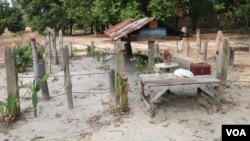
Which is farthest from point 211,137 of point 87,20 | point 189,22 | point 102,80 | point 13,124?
point 189,22

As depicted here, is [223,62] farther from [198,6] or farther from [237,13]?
[198,6]

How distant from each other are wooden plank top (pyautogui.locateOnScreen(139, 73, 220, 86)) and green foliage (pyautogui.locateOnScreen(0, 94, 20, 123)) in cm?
303

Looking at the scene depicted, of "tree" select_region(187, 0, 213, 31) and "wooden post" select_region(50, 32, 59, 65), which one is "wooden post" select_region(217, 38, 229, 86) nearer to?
"wooden post" select_region(50, 32, 59, 65)

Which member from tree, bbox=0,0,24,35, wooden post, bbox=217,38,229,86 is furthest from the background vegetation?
wooden post, bbox=217,38,229,86

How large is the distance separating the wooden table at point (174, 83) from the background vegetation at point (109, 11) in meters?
10.4

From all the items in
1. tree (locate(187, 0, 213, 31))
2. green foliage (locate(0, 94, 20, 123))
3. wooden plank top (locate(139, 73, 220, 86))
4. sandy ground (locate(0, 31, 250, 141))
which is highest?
tree (locate(187, 0, 213, 31))

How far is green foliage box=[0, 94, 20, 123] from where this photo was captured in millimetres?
7475

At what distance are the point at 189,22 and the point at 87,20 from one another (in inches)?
454

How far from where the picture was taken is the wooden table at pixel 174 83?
7.59 m

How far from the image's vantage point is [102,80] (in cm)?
1180

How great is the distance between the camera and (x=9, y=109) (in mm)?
7535

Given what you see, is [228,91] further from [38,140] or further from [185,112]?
[38,140]

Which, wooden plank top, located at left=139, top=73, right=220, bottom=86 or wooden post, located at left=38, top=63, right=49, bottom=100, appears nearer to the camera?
wooden plank top, located at left=139, top=73, right=220, bottom=86

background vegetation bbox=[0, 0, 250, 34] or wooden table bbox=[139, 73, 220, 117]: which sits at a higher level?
background vegetation bbox=[0, 0, 250, 34]
